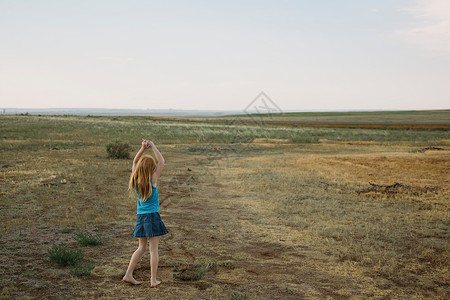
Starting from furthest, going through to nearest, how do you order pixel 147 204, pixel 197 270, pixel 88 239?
pixel 88 239
pixel 197 270
pixel 147 204

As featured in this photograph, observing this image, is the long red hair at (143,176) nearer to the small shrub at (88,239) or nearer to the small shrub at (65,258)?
the small shrub at (65,258)

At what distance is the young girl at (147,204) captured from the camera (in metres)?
4.71

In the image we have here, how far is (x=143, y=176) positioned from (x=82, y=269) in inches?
74.2

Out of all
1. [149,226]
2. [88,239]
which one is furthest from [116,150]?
[149,226]

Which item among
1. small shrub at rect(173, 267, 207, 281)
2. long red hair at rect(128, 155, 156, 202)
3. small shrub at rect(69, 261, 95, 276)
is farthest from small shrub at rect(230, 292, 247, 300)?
small shrub at rect(69, 261, 95, 276)

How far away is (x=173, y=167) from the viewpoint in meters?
17.5

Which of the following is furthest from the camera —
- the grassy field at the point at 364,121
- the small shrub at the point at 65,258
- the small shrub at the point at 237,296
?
the grassy field at the point at 364,121

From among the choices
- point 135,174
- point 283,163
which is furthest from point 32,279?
point 283,163

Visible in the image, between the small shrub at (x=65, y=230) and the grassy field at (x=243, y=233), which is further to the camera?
the small shrub at (x=65, y=230)

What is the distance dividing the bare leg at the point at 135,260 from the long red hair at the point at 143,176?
64cm

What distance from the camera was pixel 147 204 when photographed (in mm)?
4875

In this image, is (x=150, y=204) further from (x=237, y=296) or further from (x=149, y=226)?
(x=237, y=296)

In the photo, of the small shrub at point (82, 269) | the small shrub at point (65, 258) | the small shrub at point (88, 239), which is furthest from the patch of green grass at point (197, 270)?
the small shrub at point (88, 239)

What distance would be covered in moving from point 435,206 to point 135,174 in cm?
875
